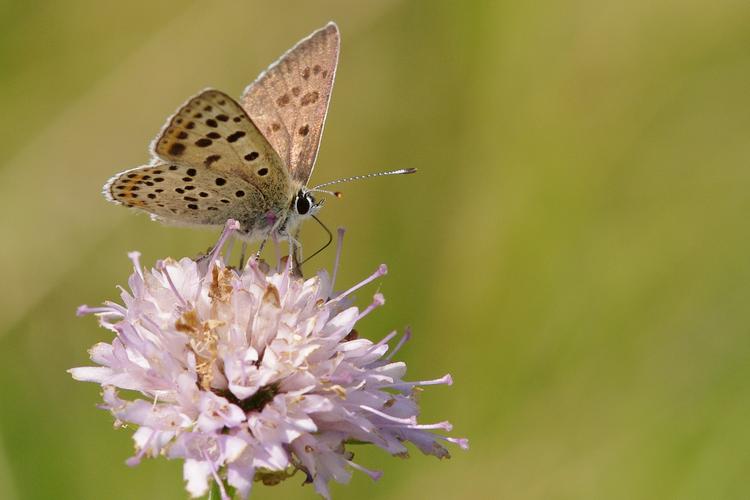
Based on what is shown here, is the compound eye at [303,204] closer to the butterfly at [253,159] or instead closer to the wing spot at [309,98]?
the butterfly at [253,159]

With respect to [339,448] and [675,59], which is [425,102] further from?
[339,448]

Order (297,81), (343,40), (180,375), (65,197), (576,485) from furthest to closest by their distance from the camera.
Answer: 1. (343,40)
2. (65,197)
3. (576,485)
4. (297,81)
5. (180,375)

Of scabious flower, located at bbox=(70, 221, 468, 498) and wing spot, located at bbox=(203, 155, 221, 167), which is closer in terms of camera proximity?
scabious flower, located at bbox=(70, 221, 468, 498)

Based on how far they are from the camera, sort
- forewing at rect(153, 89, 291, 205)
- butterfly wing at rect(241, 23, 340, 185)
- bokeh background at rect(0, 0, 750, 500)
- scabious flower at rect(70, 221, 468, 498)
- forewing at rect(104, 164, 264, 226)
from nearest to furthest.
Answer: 1. scabious flower at rect(70, 221, 468, 498)
2. forewing at rect(153, 89, 291, 205)
3. forewing at rect(104, 164, 264, 226)
4. butterfly wing at rect(241, 23, 340, 185)
5. bokeh background at rect(0, 0, 750, 500)

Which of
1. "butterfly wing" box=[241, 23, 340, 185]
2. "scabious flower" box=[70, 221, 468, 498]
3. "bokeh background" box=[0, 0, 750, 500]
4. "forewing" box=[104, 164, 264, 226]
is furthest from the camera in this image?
"bokeh background" box=[0, 0, 750, 500]

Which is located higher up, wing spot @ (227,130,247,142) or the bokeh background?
wing spot @ (227,130,247,142)

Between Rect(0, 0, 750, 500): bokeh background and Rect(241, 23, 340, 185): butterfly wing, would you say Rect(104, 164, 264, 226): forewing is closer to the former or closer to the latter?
Rect(241, 23, 340, 185): butterfly wing

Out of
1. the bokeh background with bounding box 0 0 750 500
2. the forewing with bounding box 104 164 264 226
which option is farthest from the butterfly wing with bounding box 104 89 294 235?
the bokeh background with bounding box 0 0 750 500

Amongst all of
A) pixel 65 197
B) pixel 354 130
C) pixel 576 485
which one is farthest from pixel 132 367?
pixel 354 130
